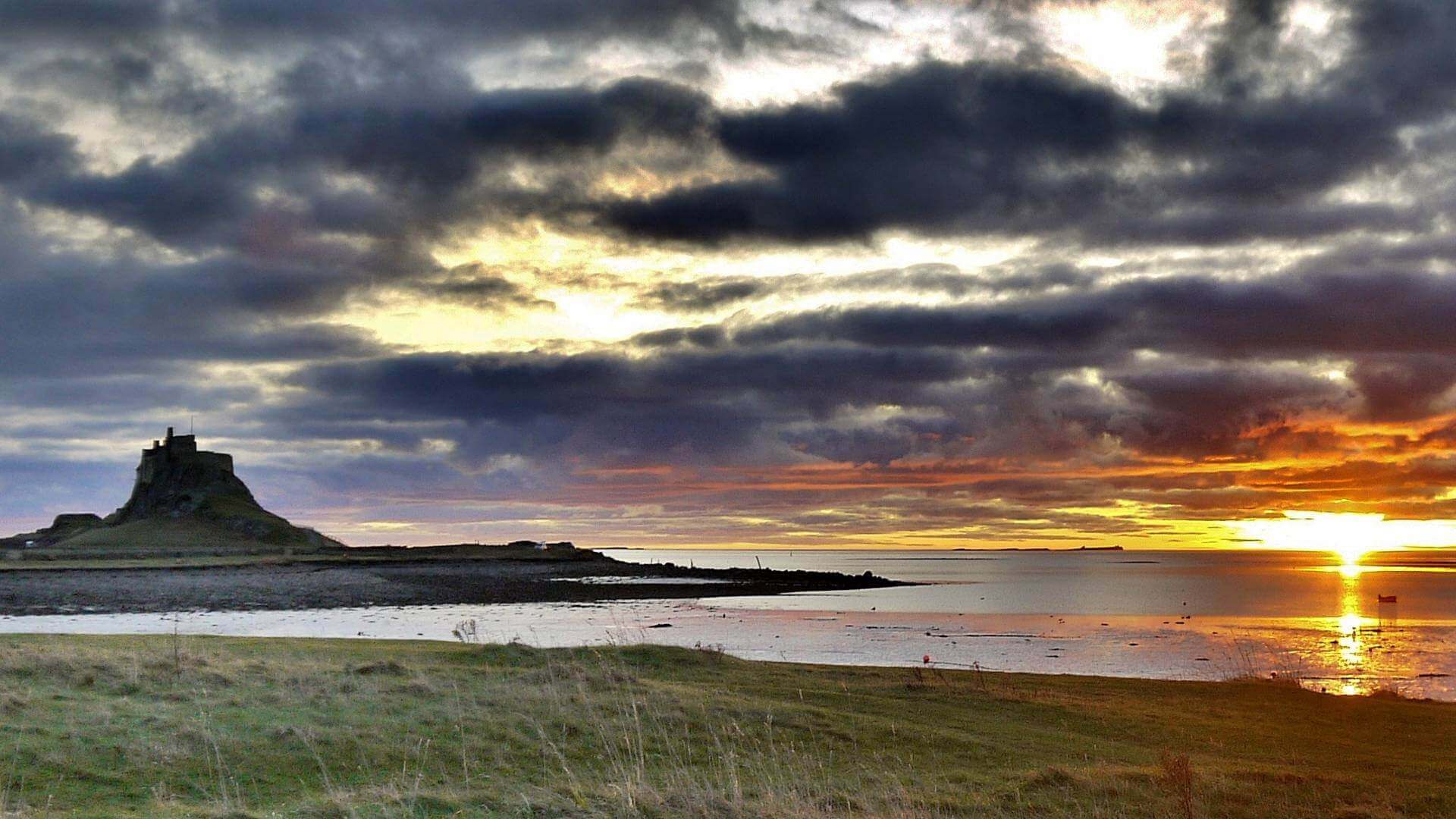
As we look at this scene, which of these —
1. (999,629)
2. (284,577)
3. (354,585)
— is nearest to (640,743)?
(999,629)

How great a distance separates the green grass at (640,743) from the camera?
49.1 feet

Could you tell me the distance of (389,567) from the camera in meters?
148

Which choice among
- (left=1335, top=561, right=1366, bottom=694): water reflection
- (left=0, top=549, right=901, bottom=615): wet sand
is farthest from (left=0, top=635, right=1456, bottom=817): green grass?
(left=0, top=549, right=901, bottom=615): wet sand

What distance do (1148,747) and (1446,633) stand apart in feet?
212

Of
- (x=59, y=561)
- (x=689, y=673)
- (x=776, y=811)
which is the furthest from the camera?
(x=59, y=561)

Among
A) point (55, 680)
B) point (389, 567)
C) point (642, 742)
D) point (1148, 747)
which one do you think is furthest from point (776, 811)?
point (389, 567)

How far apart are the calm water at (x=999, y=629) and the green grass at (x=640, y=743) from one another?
66.8 feet

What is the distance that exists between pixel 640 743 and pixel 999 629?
193 ft

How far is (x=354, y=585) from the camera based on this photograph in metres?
106

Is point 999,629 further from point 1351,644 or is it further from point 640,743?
point 640,743

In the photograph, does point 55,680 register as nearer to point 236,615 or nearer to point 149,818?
point 149,818

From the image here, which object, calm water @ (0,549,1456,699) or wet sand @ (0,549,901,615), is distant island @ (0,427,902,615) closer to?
wet sand @ (0,549,901,615)

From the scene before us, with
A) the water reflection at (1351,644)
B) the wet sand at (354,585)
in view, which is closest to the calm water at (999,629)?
the water reflection at (1351,644)

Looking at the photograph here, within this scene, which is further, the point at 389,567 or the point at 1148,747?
the point at 389,567
